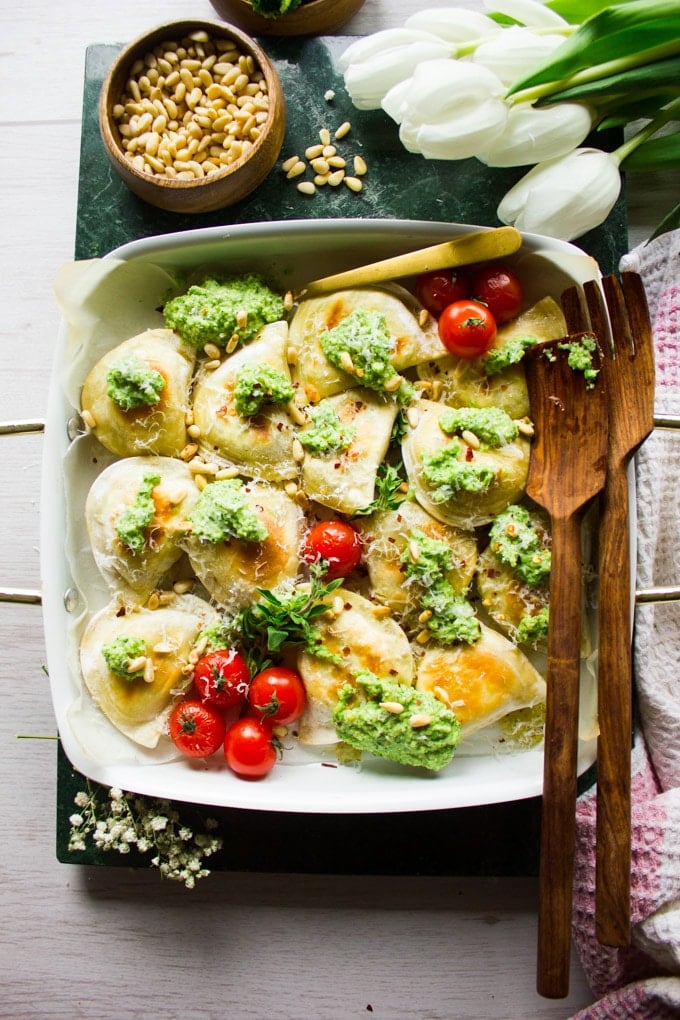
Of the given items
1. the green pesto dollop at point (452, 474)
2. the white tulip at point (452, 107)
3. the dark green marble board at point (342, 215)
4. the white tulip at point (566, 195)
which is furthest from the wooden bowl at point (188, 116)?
the green pesto dollop at point (452, 474)

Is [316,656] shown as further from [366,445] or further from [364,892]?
[364,892]

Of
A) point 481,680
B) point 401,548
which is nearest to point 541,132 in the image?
point 401,548

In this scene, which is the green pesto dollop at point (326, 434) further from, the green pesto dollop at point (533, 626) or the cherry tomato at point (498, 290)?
the green pesto dollop at point (533, 626)

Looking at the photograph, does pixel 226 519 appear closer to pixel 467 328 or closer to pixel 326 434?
pixel 326 434

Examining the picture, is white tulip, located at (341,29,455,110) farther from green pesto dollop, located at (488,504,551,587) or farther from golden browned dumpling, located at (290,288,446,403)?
green pesto dollop, located at (488,504,551,587)

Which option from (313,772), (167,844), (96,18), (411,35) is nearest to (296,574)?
(313,772)

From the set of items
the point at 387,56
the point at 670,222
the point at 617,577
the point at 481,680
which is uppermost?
the point at 387,56
